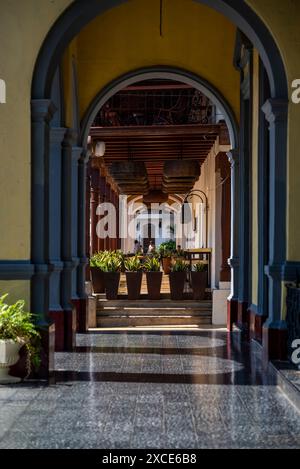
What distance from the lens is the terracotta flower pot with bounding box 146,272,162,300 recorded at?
12.9 m

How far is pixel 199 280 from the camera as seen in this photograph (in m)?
13.0

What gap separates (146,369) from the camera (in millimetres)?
6566

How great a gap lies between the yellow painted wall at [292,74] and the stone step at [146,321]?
6.23 metres

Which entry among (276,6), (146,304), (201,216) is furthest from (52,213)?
(201,216)

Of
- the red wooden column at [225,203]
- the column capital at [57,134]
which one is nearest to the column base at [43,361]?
the column capital at [57,134]

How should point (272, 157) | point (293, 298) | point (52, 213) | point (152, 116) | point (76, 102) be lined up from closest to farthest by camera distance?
1. point (293, 298)
2. point (272, 157)
3. point (52, 213)
4. point (76, 102)
5. point (152, 116)

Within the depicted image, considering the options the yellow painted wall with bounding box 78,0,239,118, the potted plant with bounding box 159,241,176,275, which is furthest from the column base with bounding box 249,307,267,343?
the potted plant with bounding box 159,241,176,275

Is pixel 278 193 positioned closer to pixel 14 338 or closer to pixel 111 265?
pixel 14 338

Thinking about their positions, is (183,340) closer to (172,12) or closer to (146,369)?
(146,369)

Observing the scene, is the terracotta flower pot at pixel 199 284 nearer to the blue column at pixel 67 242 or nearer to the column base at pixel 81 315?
the column base at pixel 81 315

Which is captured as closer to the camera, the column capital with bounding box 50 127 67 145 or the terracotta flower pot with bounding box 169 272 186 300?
the column capital with bounding box 50 127 67 145

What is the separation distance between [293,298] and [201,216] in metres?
13.2

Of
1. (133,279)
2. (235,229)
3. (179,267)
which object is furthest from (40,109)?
(179,267)

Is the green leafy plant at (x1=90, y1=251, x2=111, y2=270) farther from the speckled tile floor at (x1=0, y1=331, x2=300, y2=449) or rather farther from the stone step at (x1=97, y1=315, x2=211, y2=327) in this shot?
the speckled tile floor at (x1=0, y1=331, x2=300, y2=449)
